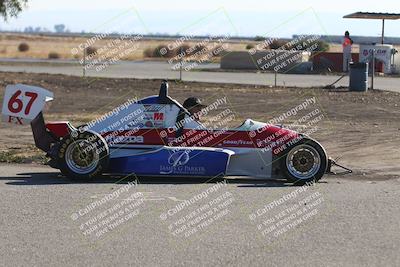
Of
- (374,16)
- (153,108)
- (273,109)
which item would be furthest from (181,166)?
(374,16)

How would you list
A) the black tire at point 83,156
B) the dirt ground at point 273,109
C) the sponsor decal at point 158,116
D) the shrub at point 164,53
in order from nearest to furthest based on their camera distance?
the black tire at point 83,156 → the sponsor decal at point 158,116 → the dirt ground at point 273,109 → the shrub at point 164,53

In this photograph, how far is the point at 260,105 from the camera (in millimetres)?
24969

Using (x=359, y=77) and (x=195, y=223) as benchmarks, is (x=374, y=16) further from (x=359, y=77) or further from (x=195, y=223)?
(x=195, y=223)

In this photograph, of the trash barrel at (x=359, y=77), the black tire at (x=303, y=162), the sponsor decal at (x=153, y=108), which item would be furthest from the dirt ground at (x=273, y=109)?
the sponsor decal at (x=153, y=108)

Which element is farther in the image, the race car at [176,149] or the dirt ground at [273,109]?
the dirt ground at [273,109]

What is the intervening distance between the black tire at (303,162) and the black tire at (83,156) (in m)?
2.56

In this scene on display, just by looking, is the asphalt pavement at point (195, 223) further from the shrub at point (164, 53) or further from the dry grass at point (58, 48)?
the shrub at point (164, 53)

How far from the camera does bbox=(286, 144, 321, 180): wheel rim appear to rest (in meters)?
11.3

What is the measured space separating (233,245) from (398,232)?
1.81 meters

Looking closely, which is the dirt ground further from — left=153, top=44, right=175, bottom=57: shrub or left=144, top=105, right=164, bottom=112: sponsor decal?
left=153, top=44, right=175, bottom=57: shrub

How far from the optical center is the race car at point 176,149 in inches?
444

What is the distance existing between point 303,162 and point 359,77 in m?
18.7

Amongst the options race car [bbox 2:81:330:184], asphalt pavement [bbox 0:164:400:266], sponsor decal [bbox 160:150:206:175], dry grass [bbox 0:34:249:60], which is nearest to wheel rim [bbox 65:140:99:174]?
race car [bbox 2:81:330:184]

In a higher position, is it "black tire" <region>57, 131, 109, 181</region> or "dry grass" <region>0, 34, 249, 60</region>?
"black tire" <region>57, 131, 109, 181</region>
